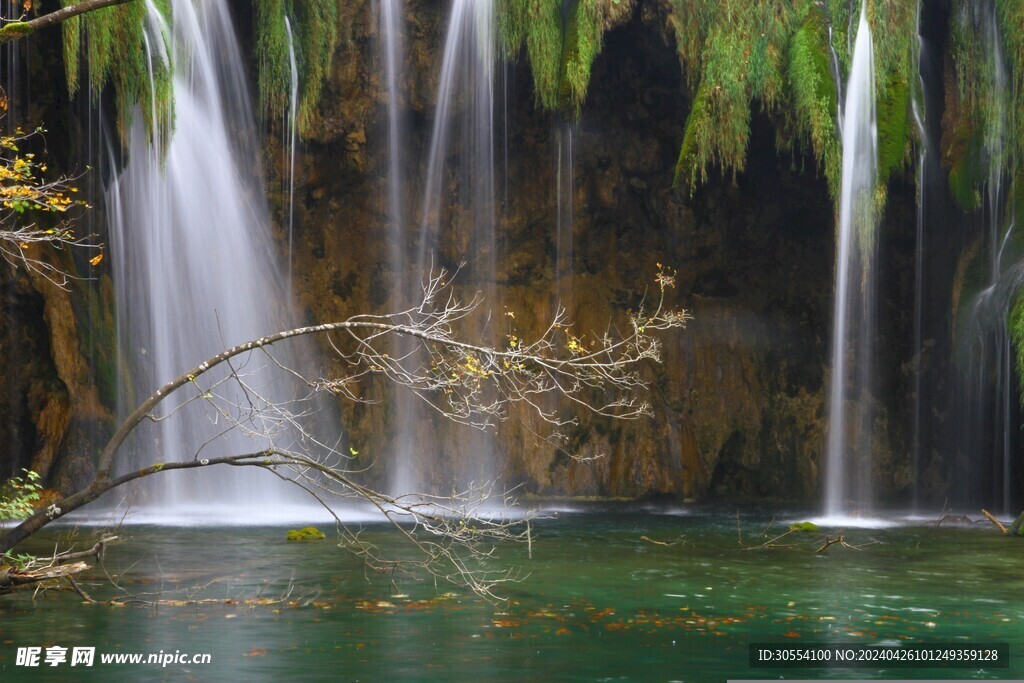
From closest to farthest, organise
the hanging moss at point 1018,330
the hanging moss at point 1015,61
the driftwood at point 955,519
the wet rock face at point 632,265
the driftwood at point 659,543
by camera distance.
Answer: the driftwood at point 659,543 < the hanging moss at point 1018,330 < the hanging moss at point 1015,61 < the driftwood at point 955,519 < the wet rock face at point 632,265

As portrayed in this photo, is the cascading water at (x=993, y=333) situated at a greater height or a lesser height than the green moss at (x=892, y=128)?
lesser

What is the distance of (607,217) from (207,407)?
26.1 ft

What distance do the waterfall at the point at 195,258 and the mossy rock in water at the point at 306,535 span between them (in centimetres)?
317

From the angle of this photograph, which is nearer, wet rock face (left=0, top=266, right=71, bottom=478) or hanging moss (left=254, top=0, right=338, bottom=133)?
wet rock face (left=0, top=266, right=71, bottom=478)

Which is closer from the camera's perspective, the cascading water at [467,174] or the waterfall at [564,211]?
the cascading water at [467,174]

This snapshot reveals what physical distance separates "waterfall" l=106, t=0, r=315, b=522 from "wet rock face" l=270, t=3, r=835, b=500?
1.32 metres

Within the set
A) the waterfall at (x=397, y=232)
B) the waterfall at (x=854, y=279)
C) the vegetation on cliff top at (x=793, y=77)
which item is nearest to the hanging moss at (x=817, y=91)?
the vegetation on cliff top at (x=793, y=77)

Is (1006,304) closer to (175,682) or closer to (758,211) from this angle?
(758,211)

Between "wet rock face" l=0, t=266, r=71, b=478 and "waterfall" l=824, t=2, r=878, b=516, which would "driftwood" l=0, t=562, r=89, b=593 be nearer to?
"wet rock face" l=0, t=266, r=71, b=478

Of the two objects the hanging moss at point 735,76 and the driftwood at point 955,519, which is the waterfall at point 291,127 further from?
the driftwood at point 955,519

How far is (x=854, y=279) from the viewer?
19625mm

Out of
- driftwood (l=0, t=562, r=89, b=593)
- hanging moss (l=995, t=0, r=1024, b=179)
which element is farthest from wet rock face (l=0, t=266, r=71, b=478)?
hanging moss (l=995, t=0, r=1024, b=179)

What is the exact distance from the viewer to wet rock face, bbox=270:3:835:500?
22.2 m

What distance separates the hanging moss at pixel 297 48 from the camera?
2034 cm
